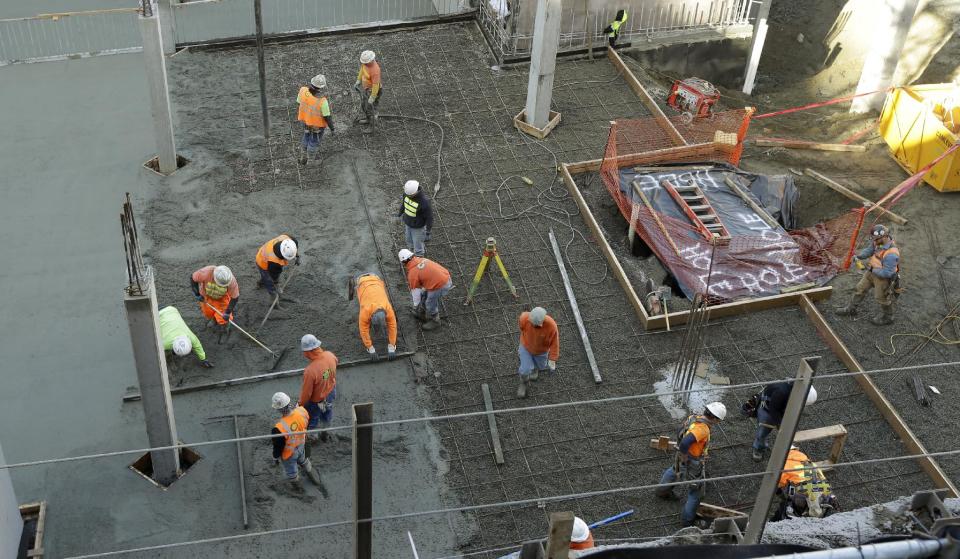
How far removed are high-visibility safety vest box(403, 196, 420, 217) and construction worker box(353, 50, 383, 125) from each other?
3811 millimetres

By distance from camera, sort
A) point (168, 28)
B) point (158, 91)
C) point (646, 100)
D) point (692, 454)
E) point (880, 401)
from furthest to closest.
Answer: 1. point (168, 28)
2. point (646, 100)
3. point (158, 91)
4. point (880, 401)
5. point (692, 454)

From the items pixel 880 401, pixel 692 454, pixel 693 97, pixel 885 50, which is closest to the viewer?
pixel 692 454

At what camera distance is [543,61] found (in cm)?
1722

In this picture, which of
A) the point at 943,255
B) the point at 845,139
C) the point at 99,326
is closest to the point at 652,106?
the point at 845,139

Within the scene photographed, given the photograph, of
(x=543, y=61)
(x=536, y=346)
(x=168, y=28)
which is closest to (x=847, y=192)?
(x=543, y=61)

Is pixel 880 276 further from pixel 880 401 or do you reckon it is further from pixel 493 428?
pixel 493 428

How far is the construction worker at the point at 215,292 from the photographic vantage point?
13109mm

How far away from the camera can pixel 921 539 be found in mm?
5629

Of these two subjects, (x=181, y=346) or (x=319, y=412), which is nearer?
(x=319, y=412)

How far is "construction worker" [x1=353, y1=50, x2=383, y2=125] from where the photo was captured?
17438mm

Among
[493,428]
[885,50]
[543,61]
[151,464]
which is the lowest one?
[151,464]

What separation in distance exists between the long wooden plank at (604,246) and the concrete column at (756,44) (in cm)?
616

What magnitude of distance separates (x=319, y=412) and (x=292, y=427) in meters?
1.09

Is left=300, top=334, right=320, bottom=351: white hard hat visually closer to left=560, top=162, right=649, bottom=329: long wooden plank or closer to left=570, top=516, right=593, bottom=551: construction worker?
left=570, top=516, right=593, bottom=551: construction worker
